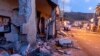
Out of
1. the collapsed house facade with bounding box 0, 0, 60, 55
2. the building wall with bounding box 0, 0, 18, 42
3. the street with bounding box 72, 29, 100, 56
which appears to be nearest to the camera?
the collapsed house facade with bounding box 0, 0, 60, 55

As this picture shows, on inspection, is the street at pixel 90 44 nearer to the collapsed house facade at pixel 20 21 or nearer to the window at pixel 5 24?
the collapsed house facade at pixel 20 21

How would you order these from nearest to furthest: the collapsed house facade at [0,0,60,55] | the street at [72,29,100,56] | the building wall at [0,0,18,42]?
1. the collapsed house facade at [0,0,60,55]
2. the building wall at [0,0,18,42]
3. the street at [72,29,100,56]

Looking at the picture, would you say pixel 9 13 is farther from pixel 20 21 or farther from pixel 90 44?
pixel 90 44

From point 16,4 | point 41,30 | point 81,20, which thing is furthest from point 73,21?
point 16,4

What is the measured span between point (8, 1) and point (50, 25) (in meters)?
6.35

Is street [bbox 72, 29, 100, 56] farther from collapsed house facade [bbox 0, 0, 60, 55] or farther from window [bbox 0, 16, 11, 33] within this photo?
window [bbox 0, 16, 11, 33]

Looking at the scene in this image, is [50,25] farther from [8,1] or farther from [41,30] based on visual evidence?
[8,1]

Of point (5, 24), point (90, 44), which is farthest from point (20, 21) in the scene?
point (90, 44)

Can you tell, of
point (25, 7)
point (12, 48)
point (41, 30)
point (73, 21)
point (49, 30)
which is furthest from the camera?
point (73, 21)

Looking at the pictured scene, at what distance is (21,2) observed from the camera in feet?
33.6

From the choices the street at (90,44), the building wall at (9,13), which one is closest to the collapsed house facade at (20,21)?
the building wall at (9,13)

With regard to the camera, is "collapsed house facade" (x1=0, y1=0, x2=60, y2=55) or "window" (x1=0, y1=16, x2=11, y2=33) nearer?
"collapsed house facade" (x1=0, y1=0, x2=60, y2=55)

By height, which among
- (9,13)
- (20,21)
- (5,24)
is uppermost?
(9,13)

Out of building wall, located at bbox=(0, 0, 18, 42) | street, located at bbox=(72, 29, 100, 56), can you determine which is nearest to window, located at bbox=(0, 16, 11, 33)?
building wall, located at bbox=(0, 0, 18, 42)
